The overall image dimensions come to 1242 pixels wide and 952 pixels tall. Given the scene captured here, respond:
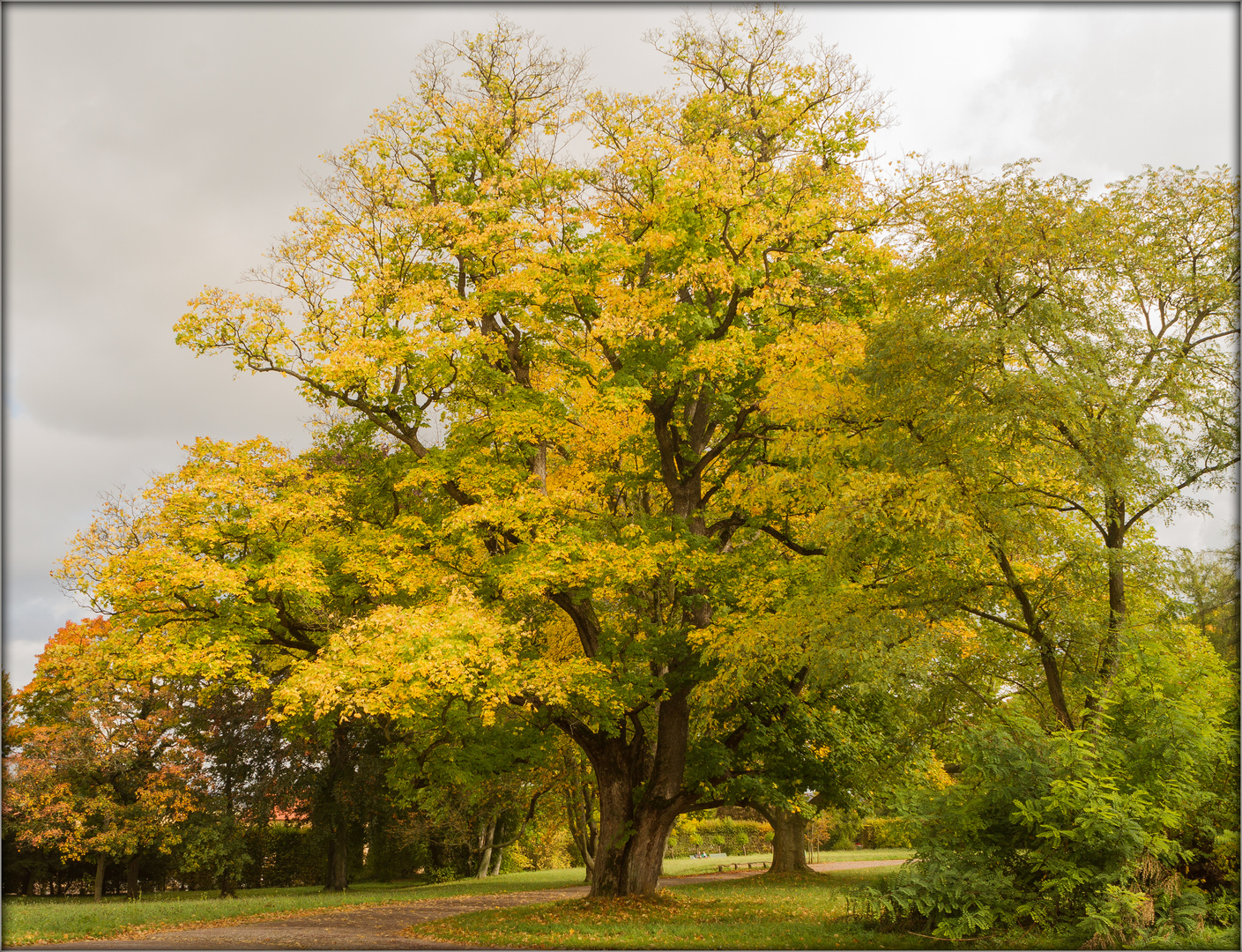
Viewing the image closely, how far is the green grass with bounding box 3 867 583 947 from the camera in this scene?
1303 cm

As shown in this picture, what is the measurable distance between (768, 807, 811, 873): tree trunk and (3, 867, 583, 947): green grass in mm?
7285

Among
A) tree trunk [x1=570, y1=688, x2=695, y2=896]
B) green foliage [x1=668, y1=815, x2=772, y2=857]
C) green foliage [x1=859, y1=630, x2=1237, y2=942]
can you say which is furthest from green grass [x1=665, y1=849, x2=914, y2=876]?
green foliage [x1=859, y1=630, x2=1237, y2=942]

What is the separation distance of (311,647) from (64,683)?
12.2 m

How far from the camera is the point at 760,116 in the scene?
15422 millimetres

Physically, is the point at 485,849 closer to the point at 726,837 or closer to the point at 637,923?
the point at 726,837

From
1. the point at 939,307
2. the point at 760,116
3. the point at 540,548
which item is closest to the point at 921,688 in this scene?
the point at 939,307

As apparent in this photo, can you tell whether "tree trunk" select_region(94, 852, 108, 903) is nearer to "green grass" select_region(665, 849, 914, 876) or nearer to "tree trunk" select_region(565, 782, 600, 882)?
"tree trunk" select_region(565, 782, 600, 882)

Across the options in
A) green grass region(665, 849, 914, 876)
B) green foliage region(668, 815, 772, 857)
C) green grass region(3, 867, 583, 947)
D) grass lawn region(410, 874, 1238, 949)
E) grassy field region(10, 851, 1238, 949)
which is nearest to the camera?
grass lawn region(410, 874, 1238, 949)

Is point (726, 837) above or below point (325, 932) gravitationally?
below

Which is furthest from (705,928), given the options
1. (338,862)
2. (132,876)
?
(132,876)

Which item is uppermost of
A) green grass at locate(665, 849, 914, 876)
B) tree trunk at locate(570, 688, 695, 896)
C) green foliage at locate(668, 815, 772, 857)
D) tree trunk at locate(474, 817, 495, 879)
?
tree trunk at locate(570, 688, 695, 896)

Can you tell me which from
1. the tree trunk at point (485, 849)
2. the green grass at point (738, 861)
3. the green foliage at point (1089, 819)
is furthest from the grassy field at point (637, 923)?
the green grass at point (738, 861)

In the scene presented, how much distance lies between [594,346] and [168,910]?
14.8 meters

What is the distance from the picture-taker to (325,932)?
13.9 metres
